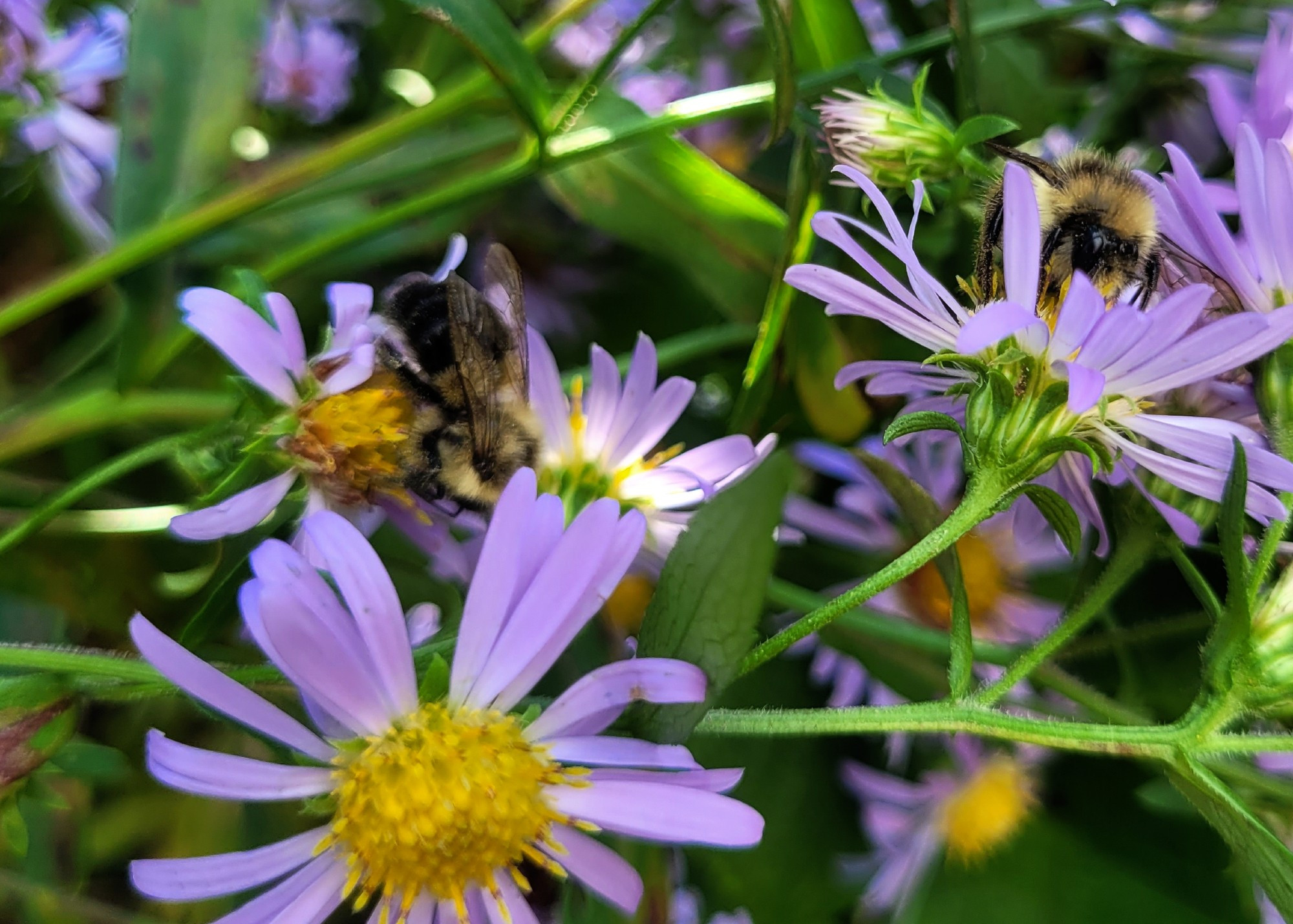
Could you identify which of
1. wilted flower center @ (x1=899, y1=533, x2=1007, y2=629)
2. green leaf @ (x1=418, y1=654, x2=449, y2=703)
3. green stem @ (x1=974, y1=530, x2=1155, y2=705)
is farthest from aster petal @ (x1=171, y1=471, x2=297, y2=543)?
wilted flower center @ (x1=899, y1=533, x2=1007, y2=629)

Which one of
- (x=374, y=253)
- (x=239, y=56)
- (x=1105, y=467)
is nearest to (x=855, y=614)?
(x=1105, y=467)

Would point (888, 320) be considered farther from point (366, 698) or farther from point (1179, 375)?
point (366, 698)

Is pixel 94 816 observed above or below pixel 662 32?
below

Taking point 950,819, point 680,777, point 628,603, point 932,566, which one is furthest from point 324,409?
point 950,819

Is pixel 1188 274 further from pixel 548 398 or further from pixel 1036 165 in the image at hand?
pixel 548 398

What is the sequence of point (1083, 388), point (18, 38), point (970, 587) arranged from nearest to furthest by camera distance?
1. point (1083, 388)
2. point (18, 38)
3. point (970, 587)

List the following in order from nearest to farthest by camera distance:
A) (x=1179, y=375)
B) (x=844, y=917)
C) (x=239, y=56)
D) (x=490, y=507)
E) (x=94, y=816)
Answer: (x=1179, y=375) → (x=490, y=507) → (x=239, y=56) → (x=94, y=816) → (x=844, y=917)
